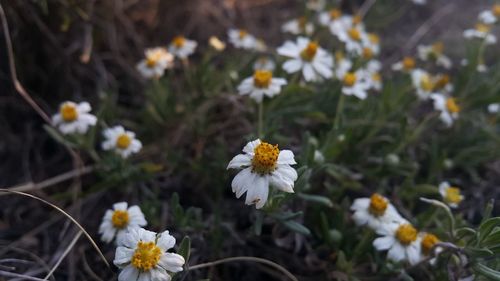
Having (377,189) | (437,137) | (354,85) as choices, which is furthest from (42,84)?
(437,137)

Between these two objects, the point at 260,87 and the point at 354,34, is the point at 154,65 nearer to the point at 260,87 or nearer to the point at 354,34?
the point at 260,87

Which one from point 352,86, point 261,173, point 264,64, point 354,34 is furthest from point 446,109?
point 261,173

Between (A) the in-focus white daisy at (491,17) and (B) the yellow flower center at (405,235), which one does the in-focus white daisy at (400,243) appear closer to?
(B) the yellow flower center at (405,235)

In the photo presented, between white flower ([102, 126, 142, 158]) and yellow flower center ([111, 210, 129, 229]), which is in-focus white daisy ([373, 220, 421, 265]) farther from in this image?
white flower ([102, 126, 142, 158])

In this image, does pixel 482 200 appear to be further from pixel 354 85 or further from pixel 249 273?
pixel 249 273

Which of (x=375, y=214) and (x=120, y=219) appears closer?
(x=120, y=219)

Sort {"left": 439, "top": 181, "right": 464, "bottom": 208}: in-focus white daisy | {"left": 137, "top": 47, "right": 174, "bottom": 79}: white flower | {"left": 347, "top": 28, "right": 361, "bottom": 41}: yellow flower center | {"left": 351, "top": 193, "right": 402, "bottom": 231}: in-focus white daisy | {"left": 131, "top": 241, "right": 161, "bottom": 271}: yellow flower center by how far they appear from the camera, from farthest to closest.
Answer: {"left": 347, "top": 28, "right": 361, "bottom": 41}: yellow flower center, {"left": 137, "top": 47, "right": 174, "bottom": 79}: white flower, {"left": 439, "top": 181, "right": 464, "bottom": 208}: in-focus white daisy, {"left": 351, "top": 193, "right": 402, "bottom": 231}: in-focus white daisy, {"left": 131, "top": 241, "right": 161, "bottom": 271}: yellow flower center

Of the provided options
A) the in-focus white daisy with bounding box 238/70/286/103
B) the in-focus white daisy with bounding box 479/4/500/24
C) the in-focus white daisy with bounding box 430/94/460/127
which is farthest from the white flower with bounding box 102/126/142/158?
the in-focus white daisy with bounding box 479/4/500/24
